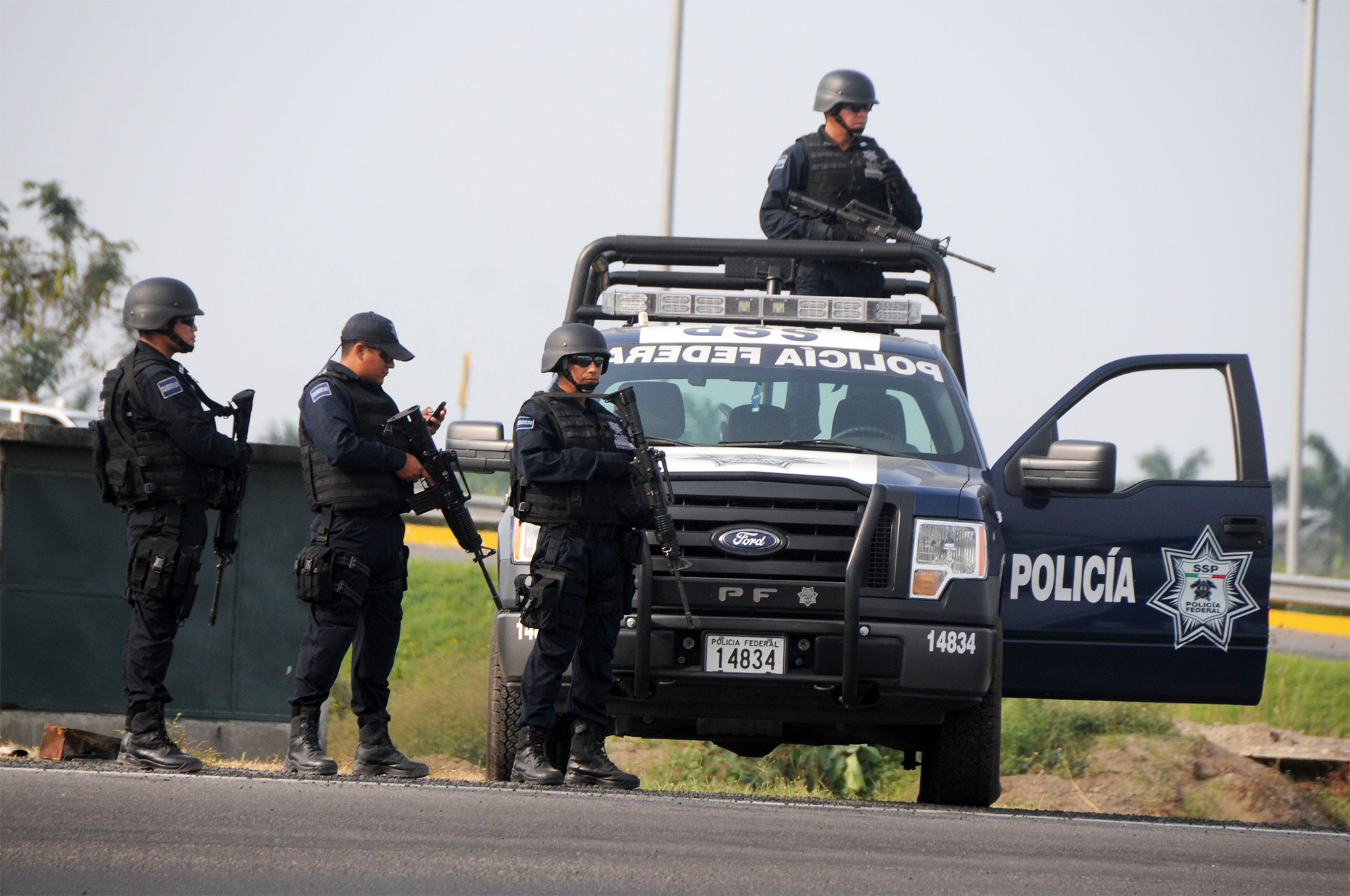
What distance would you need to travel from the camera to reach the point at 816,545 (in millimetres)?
6719

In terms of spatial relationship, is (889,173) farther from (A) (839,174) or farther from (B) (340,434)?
(B) (340,434)

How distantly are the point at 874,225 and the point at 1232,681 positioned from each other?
3153mm

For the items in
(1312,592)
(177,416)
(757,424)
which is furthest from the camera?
(1312,592)

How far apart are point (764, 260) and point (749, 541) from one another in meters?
2.65

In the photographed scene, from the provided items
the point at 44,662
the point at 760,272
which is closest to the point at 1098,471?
the point at 760,272

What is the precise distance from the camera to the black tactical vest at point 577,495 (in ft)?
22.0

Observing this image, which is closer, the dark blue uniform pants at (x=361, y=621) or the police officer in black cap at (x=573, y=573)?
the police officer in black cap at (x=573, y=573)

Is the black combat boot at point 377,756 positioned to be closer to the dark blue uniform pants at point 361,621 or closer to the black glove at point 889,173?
the dark blue uniform pants at point 361,621

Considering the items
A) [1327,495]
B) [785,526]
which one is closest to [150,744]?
[785,526]

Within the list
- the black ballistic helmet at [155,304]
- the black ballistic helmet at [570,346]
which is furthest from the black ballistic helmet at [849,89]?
the black ballistic helmet at [155,304]

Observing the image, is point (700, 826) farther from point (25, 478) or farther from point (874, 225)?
point (25, 478)

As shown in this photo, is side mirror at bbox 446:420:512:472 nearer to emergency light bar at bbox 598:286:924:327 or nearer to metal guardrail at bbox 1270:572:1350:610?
emergency light bar at bbox 598:286:924:327

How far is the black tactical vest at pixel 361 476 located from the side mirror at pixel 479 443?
386 mm

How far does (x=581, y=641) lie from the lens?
265 inches
